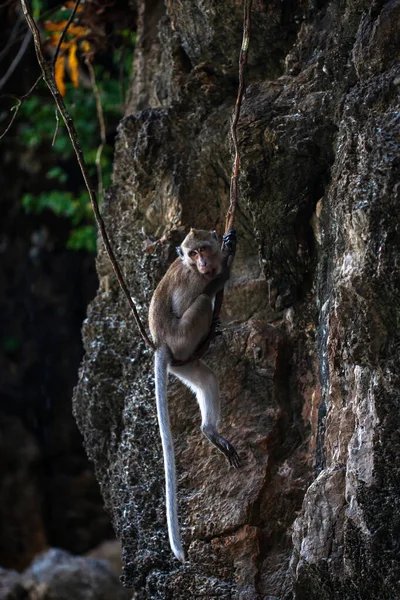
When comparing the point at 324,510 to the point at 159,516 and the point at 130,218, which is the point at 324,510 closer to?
the point at 159,516

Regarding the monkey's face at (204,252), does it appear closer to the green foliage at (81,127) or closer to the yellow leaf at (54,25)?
the yellow leaf at (54,25)

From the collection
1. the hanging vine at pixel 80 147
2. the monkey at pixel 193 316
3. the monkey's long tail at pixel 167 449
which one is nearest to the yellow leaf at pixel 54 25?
the hanging vine at pixel 80 147

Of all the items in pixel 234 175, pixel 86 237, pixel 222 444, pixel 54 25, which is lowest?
pixel 222 444

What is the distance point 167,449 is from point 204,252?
109 centimetres

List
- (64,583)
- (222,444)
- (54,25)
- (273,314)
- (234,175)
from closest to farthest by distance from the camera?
(234,175), (222,444), (273,314), (54,25), (64,583)

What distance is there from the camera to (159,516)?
217 inches

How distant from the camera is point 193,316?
4.98 metres

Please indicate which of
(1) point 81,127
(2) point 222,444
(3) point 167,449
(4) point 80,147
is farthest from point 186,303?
(1) point 81,127

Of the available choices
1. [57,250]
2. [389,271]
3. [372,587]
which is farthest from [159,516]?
[57,250]

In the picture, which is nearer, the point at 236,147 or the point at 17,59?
the point at 236,147

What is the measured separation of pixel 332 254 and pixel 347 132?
71cm

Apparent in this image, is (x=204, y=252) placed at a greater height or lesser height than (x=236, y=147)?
lesser

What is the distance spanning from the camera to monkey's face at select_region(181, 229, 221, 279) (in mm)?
4816

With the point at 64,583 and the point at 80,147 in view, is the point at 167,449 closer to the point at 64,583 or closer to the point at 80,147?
the point at 80,147
